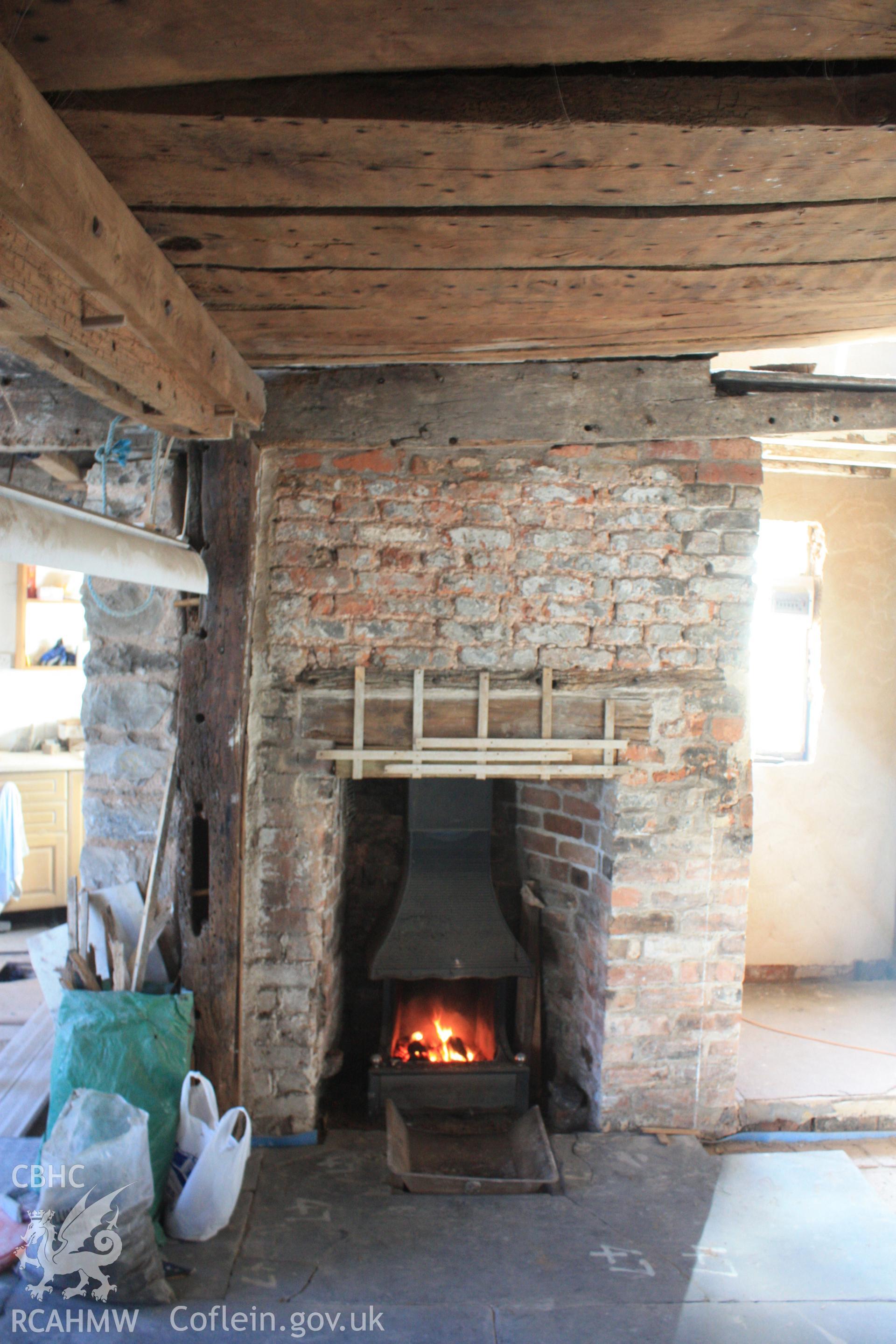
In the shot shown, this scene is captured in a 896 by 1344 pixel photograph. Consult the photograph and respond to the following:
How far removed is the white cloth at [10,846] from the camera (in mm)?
4355

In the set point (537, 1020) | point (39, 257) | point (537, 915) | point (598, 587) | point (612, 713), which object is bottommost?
point (537, 1020)

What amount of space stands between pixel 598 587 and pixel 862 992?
291 cm

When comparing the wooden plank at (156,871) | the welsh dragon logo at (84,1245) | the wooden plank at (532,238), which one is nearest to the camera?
the wooden plank at (532,238)

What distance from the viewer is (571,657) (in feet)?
8.79

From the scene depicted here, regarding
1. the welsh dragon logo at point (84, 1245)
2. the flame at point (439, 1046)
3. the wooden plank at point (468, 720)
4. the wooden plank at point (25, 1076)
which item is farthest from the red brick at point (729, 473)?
the wooden plank at point (25, 1076)

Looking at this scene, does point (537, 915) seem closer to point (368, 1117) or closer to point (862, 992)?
point (368, 1117)

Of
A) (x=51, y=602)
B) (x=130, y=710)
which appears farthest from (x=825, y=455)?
(x=51, y=602)

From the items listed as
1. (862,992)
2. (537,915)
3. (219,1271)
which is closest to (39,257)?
(219,1271)

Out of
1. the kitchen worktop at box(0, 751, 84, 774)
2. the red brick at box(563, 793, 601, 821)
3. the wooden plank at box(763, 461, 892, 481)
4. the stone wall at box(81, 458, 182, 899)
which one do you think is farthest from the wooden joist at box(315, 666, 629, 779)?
the kitchen worktop at box(0, 751, 84, 774)

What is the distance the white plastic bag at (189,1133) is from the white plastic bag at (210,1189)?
0.02m

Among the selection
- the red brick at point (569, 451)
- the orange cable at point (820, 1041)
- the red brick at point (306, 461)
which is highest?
the red brick at point (569, 451)

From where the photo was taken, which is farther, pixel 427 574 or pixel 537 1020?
pixel 537 1020

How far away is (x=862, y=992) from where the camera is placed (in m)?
4.16

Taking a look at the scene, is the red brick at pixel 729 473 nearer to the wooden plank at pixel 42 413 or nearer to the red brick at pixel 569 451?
the red brick at pixel 569 451
